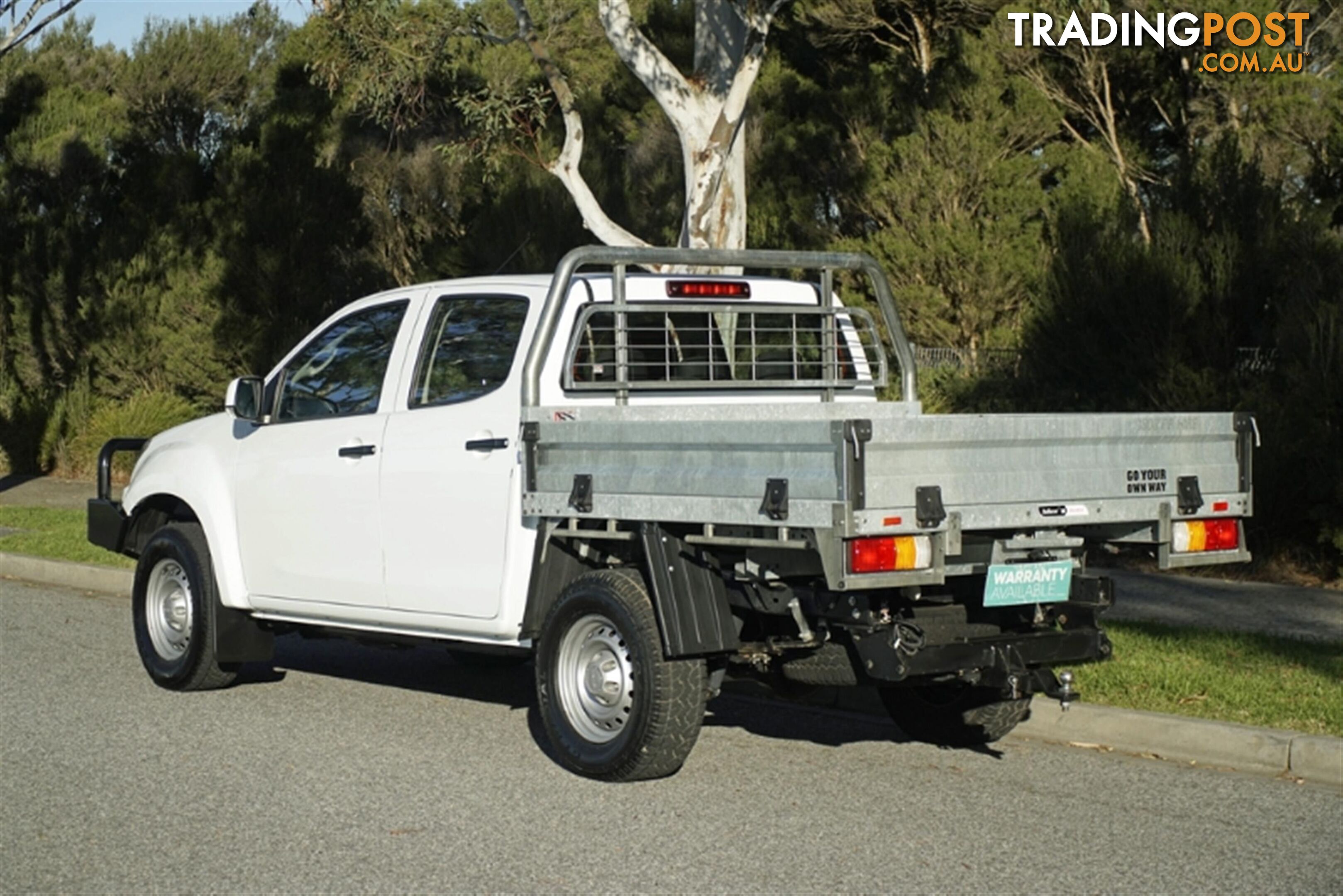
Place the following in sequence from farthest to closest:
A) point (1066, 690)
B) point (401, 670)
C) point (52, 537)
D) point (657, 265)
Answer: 1. point (52, 537)
2. point (401, 670)
3. point (657, 265)
4. point (1066, 690)

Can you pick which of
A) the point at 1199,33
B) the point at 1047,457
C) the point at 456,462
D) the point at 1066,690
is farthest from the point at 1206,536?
the point at 1199,33

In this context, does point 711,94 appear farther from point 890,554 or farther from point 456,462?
point 890,554

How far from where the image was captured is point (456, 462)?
7.73m

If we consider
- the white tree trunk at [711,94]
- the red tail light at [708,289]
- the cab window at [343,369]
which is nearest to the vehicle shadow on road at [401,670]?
the cab window at [343,369]

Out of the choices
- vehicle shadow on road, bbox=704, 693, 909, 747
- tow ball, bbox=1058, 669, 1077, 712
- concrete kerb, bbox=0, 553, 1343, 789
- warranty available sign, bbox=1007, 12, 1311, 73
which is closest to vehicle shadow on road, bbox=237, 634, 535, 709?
vehicle shadow on road, bbox=704, 693, 909, 747

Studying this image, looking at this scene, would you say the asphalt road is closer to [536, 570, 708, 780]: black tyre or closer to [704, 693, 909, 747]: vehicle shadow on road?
[704, 693, 909, 747]: vehicle shadow on road

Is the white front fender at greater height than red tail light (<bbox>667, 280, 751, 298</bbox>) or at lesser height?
lesser

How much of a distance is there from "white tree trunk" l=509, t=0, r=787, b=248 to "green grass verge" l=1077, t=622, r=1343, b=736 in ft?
17.5

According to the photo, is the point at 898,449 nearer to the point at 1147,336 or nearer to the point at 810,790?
the point at 810,790

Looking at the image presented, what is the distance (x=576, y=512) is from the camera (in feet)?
23.1

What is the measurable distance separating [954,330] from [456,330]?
799 inches

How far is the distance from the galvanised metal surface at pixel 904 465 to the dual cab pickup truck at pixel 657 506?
0.01 meters

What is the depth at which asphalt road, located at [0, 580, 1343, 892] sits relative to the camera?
5.86 m

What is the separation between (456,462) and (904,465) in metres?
2.43
